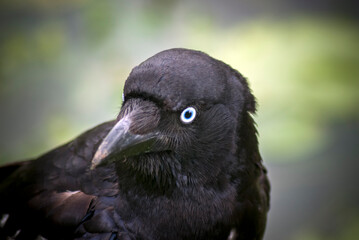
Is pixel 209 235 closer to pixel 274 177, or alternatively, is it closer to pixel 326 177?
pixel 274 177

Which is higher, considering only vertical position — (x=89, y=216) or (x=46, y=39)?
(x=46, y=39)

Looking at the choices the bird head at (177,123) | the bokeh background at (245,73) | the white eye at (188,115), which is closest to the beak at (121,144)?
the bird head at (177,123)

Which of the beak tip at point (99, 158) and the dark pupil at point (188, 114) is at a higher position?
the dark pupil at point (188, 114)

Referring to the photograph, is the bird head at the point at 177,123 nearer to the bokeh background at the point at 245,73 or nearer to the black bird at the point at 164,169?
the black bird at the point at 164,169

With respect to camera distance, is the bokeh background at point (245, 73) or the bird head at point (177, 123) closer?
the bird head at point (177, 123)

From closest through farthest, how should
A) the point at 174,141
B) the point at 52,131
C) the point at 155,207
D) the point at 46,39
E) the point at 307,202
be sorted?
the point at 174,141 → the point at 155,207 → the point at 307,202 → the point at 52,131 → the point at 46,39

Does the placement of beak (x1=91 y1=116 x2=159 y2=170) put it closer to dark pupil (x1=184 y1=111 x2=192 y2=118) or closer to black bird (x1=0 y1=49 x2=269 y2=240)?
black bird (x1=0 y1=49 x2=269 y2=240)

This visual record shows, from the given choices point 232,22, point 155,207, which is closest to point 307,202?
point 232,22
